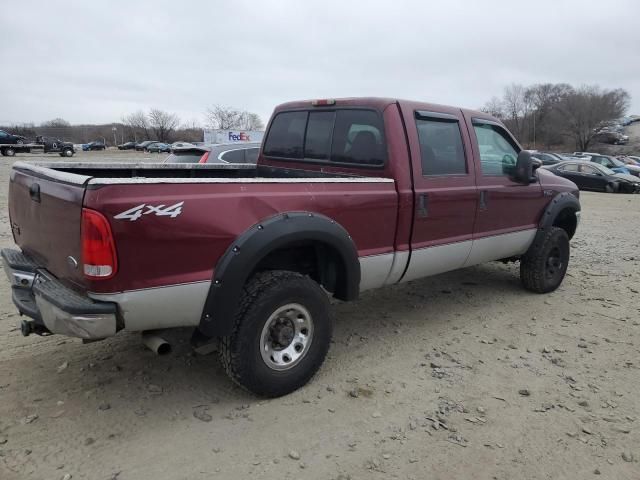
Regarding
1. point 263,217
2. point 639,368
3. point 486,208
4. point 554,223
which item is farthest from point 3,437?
point 554,223

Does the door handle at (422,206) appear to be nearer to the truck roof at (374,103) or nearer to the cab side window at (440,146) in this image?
the cab side window at (440,146)

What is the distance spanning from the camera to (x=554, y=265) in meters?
5.85

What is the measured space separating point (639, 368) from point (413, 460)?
233cm

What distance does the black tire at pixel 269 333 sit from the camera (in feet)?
10.2

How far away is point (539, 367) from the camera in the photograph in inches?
157

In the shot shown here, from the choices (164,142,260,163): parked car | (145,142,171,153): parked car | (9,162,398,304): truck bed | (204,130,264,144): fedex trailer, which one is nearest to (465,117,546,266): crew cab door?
(9,162,398,304): truck bed

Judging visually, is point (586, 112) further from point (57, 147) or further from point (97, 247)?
point (97, 247)

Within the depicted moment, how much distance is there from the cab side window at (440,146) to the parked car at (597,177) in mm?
20464

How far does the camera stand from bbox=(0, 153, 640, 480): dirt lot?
9.07 ft

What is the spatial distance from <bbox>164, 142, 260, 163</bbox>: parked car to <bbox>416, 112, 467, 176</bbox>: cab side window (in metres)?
4.20

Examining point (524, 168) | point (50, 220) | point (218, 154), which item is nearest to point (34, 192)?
point (50, 220)

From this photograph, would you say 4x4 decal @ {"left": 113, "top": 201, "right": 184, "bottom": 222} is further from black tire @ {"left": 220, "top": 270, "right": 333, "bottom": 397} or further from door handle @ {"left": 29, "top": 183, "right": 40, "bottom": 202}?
door handle @ {"left": 29, "top": 183, "right": 40, "bottom": 202}

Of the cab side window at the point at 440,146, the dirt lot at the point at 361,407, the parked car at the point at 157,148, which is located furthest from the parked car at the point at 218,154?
the parked car at the point at 157,148

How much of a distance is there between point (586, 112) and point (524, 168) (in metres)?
82.6
